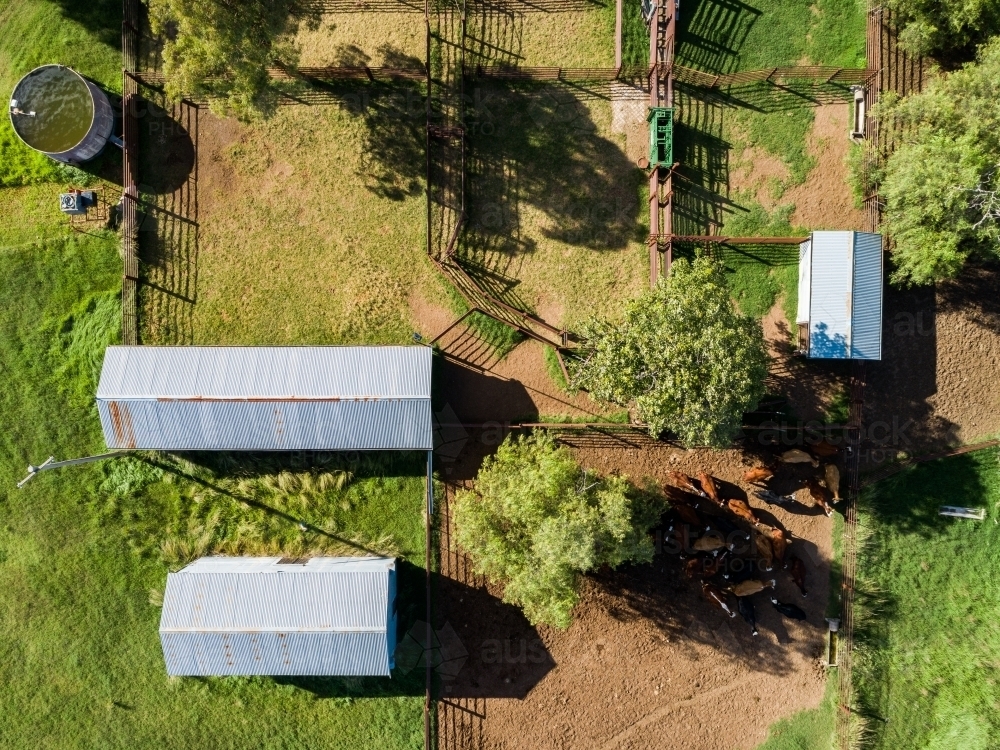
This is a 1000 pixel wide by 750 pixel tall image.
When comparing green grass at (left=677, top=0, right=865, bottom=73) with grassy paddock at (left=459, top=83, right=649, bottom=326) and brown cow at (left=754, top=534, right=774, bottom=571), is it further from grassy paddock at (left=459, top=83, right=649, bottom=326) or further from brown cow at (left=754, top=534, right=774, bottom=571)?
brown cow at (left=754, top=534, right=774, bottom=571)

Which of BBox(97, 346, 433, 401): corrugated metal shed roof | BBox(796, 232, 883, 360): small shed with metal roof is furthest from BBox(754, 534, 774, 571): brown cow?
BBox(97, 346, 433, 401): corrugated metal shed roof

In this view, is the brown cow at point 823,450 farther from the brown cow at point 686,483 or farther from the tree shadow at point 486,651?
the tree shadow at point 486,651

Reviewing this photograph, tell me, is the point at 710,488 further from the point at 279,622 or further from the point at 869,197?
the point at 279,622

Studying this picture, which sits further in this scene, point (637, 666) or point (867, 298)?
point (637, 666)

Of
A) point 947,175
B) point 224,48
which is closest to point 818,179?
point 947,175

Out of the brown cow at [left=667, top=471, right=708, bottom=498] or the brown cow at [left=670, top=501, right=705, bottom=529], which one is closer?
the brown cow at [left=670, top=501, right=705, bottom=529]

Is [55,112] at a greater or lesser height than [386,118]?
lesser

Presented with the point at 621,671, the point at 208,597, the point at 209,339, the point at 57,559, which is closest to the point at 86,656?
the point at 57,559
